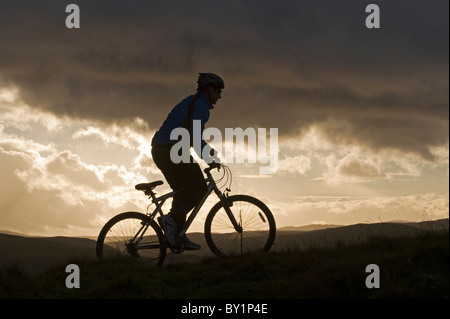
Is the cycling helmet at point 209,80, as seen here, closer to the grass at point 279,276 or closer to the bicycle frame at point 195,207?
the bicycle frame at point 195,207

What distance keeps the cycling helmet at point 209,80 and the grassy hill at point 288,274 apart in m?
3.05

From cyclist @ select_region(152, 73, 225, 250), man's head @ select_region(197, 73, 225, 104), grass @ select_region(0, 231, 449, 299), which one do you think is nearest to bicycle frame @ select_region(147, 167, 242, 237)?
cyclist @ select_region(152, 73, 225, 250)

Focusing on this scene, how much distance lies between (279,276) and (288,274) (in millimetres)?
141

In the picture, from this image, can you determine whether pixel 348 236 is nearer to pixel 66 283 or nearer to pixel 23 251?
pixel 66 283

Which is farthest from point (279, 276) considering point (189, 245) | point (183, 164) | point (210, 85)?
point (210, 85)

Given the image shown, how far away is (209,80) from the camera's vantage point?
8.87 m

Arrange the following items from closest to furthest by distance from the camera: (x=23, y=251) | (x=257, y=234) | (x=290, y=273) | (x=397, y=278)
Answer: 1. (x=397, y=278)
2. (x=290, y=273)
3. (x=257, y=234)
4. (x=23, y=251)

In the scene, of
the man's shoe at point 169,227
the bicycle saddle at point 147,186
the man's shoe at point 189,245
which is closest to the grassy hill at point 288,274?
Answer: the man's shoe at point 189,245

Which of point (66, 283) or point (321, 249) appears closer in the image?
point (66, 283)

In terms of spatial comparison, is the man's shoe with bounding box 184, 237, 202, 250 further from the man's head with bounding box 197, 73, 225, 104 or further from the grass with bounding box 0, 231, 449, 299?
the man's head with bounding box 197, 73, 225, 104
